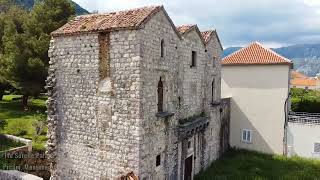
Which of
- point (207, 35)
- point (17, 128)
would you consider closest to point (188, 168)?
point (207, 35)

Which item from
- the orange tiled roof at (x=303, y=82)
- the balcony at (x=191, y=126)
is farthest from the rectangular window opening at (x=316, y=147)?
the orange tiled roof at (x=303, y=82)

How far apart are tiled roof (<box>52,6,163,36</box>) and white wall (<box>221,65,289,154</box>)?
42.2 ft

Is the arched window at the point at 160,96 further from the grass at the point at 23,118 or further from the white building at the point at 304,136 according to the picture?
the white building at the point at 304,136

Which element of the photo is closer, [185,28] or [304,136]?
[185,28]

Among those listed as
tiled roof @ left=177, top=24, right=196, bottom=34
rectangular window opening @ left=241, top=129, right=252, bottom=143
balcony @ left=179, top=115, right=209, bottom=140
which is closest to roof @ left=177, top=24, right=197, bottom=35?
tiled roof @ left=177, top=24, right=196, bottom=34

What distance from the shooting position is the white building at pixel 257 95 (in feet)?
76.3

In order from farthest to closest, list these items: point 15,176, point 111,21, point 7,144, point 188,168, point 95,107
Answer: point 7,144, point 188,168, point 15,176, point 95,107, point 111,21

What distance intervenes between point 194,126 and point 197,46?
447cm

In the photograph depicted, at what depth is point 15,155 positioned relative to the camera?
1845 cm

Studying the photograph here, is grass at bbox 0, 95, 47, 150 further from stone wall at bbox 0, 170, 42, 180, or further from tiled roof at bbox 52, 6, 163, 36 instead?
tiled roof at bbox 52, 6, 163, 36

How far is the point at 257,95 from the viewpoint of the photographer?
947 inches

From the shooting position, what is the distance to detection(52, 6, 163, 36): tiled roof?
12.5 metres

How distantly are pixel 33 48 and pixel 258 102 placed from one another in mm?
18567

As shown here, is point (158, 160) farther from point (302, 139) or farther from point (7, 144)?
point (302, 139)
